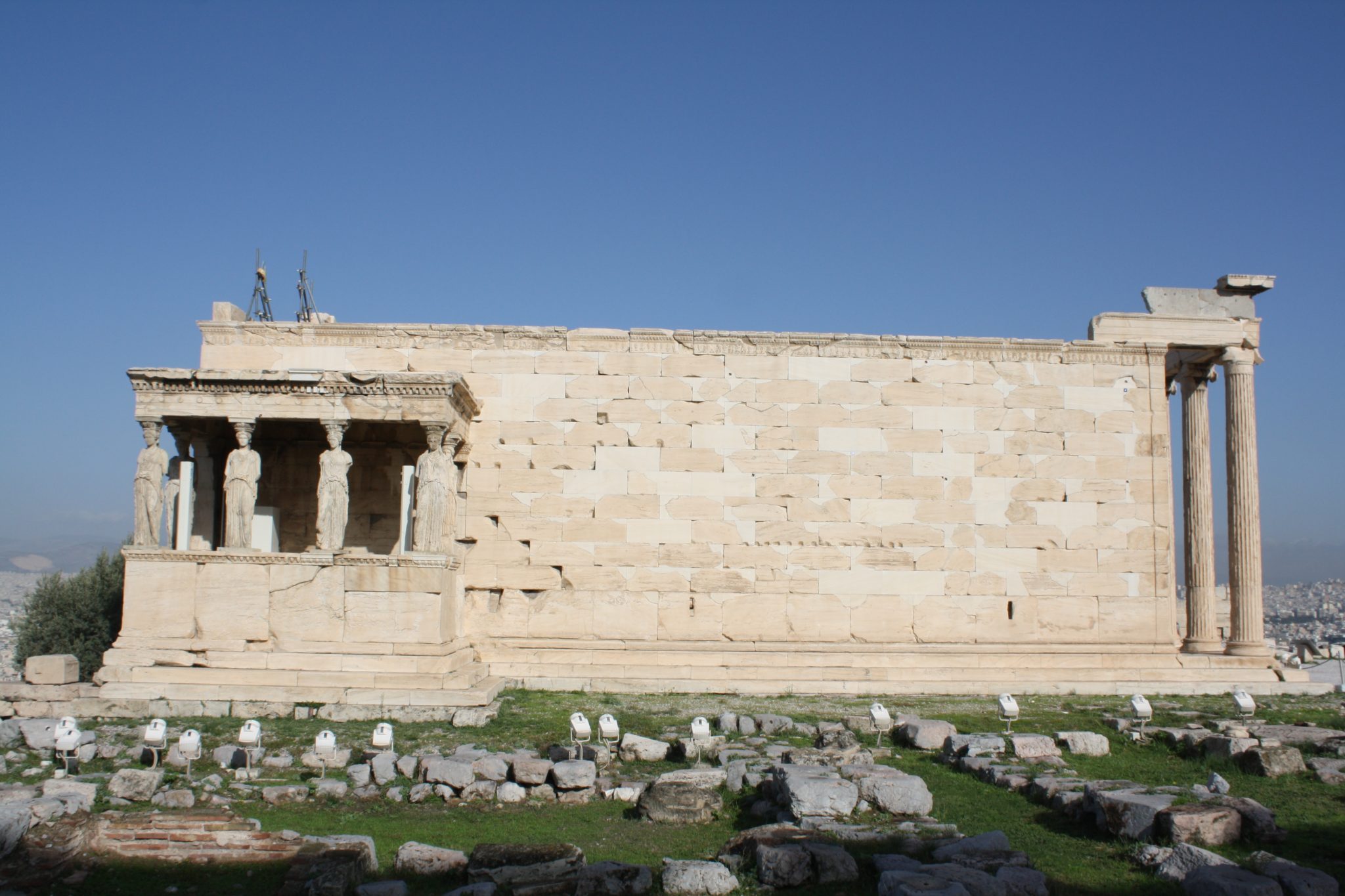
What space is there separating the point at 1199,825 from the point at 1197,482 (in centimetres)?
1322

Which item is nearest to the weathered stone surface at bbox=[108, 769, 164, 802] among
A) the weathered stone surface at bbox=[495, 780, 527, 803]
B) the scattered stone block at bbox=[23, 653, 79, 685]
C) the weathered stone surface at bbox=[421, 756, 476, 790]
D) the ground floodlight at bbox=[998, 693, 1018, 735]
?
the weathered stone surface at bbox=[421, 756, 476, 790]

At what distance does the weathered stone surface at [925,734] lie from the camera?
1242cm

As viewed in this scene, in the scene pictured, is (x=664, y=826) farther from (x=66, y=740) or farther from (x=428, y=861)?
(x=66, y=740)

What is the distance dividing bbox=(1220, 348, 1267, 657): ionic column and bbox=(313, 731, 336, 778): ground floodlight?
567 inches

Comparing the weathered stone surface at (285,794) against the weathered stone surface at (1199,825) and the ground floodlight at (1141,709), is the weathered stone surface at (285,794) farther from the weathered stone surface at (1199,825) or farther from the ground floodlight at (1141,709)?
the ground floodlight at (1141,709)

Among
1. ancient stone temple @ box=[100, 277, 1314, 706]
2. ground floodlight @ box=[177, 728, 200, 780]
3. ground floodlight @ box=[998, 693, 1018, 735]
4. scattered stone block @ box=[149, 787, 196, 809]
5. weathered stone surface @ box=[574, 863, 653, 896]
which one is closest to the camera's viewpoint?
weathered stone surface @ box=[574, 863, 653, 896]

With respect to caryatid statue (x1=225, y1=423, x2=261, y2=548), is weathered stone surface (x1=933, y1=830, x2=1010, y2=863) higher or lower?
lower

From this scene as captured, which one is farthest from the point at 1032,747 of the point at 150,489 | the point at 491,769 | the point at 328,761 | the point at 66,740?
the point at 150,489

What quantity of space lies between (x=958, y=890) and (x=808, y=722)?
7.30 m

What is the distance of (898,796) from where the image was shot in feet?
30.3

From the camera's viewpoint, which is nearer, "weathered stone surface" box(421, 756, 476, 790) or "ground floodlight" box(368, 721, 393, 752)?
"weathered stone surface" box(421, 756, 476, 790)

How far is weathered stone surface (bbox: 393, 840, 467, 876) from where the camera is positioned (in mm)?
7785

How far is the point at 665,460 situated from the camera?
17.5 meters

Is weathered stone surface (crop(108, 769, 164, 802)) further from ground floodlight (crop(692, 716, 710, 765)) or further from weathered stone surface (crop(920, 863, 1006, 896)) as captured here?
weathered stone surface (crop(920, 863, 1006, 896))
